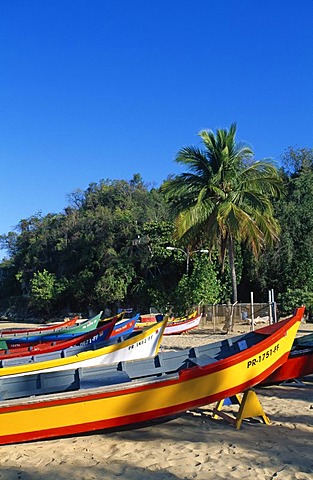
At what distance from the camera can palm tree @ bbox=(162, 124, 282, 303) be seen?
798 inches

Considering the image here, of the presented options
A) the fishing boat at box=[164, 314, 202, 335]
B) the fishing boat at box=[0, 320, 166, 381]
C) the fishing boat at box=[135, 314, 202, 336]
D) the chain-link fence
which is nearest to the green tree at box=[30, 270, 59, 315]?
the chain-link fence

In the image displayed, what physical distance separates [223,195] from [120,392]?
1557 centimetres

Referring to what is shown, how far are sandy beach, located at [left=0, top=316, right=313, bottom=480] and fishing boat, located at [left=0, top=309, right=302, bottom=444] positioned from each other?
32cm

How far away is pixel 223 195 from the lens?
821 inches

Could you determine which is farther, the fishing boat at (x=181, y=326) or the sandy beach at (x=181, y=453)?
the fishing boat at (x=181, y=326)

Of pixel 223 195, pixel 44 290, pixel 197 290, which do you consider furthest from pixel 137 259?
pixel 223 195

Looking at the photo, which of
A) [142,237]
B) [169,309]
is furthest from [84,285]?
[169,309]

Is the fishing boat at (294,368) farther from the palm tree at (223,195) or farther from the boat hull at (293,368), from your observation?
the palm tree at (223,195)

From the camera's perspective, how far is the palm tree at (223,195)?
2027 cm

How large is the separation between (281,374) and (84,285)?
120ft

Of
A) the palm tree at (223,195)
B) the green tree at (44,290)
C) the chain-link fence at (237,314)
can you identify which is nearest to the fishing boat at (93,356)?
the palm tree at (223,195)

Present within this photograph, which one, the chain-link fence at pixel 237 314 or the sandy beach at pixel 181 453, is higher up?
the chain-link fence at pixel 237 314

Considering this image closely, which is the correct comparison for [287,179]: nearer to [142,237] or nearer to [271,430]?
[142,237]

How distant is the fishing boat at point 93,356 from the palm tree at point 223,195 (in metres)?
10.4
